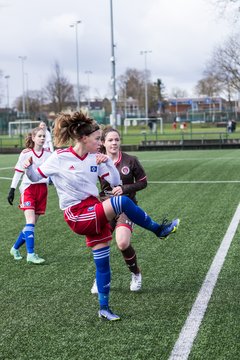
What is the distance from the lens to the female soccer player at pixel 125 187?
5523 mm

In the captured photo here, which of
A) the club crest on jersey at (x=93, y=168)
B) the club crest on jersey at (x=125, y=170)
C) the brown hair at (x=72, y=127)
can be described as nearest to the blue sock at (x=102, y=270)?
the club crest on jersey at (x=93, y=168)

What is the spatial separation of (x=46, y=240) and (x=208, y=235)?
252 centimetres

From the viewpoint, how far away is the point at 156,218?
33.7ft

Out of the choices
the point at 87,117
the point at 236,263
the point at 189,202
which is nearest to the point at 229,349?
the point at 87,117

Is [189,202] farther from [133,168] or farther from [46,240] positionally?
[133,168]

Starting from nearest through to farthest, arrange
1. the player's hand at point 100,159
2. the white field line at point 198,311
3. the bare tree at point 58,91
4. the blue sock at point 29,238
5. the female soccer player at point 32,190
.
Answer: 1. the white field line at point 198,311
2. the player's hand at point 100,159
3. the blue sock at point 29,238
4. the female soccer player at point 32,190
5. the bare tree at point 58,91

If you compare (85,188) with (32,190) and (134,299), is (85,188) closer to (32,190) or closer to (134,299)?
(134,299)

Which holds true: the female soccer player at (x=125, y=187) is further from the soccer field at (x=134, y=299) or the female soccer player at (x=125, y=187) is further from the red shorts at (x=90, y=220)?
the red shorts at (x=90, y=220)

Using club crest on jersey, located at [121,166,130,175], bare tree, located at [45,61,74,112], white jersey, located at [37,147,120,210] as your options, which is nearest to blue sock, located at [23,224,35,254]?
club crest on jersey, located at [121,166,130,175]

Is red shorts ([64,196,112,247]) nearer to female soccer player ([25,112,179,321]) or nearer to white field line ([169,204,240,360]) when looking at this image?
female soccer player ([25,112,179,321])

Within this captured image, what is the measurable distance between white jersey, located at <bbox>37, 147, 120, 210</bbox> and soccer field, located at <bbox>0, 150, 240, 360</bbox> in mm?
1084

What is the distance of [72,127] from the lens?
4812mm

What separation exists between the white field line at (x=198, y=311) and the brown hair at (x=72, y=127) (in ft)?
6.02

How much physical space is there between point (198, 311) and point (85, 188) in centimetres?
149
